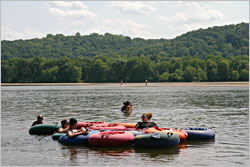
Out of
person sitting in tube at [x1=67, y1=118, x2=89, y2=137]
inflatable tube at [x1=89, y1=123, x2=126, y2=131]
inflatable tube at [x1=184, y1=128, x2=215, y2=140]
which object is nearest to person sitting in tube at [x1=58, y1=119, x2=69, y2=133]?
inflatable tube at [x1=89, y1=123, x2=126, y2=131]

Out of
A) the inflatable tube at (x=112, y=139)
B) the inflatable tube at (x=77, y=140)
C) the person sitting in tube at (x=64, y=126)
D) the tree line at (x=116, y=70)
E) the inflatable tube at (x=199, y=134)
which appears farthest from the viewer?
the tree line at (x=116, y=70)

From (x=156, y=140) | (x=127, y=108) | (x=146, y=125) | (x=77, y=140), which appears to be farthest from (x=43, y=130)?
(x=127, y=108)

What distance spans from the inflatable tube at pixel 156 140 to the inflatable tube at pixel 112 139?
43 centimetres

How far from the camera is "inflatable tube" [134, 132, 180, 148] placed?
1764 centimetres

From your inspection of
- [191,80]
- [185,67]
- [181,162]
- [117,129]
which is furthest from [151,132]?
[185,67]

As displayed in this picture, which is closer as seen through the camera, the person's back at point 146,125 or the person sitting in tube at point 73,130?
the person sitting in tube at point 73,130

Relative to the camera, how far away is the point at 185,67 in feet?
499

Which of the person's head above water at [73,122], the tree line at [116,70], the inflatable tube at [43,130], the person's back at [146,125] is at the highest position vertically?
the tree line at [116,70]

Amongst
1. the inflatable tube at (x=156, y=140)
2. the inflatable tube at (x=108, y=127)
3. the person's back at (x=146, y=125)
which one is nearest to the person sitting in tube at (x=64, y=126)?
the inflatable tube at (x=108, y=127)

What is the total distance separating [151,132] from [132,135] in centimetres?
94

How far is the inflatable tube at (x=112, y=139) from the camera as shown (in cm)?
1805

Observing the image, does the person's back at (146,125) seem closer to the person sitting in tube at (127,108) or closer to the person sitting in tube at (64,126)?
the person sitting in tube at (64,126)

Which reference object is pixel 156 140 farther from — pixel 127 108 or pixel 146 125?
pixel 127 108

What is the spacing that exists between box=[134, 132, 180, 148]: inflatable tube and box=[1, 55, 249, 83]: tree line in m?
124
